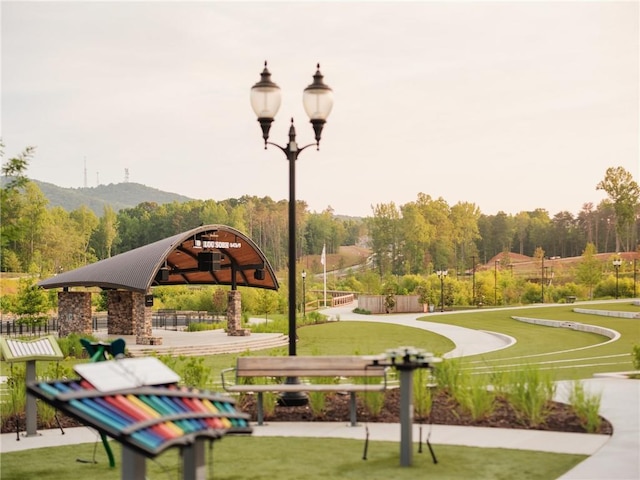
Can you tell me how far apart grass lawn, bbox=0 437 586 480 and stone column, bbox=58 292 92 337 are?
2147 centimetres

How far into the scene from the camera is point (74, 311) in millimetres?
29859

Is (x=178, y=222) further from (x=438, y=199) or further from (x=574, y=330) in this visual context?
(x=574, y=330)

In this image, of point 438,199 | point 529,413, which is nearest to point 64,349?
point 529,413

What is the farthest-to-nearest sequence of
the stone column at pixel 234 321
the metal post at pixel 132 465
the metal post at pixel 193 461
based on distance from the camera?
1. the stone column at pixel 234 321
2. the metal post at pixel 132 465
3. the metal post at pixel 193 461

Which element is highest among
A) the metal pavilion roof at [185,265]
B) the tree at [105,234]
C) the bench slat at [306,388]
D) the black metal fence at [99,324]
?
the tree at [105,234]

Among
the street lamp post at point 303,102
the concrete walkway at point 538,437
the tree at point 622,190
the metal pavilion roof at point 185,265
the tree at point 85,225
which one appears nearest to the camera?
the concrete walkway at point 538,437

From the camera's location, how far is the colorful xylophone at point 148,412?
449 cm

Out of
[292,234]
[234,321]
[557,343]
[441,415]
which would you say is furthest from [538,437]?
[234,321]

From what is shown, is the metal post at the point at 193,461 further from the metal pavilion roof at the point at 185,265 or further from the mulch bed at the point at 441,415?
the metal pavilion roof at the point at 185,265

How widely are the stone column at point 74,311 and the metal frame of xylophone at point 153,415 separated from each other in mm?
25780

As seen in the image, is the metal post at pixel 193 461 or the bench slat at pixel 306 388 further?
the bench slat at pixel 306 388

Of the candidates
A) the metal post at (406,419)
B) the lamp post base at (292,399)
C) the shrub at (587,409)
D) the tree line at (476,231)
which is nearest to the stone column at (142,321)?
the lamp post base at (292,399)

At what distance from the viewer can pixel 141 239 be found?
439ft

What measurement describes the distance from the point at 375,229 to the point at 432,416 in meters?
101
